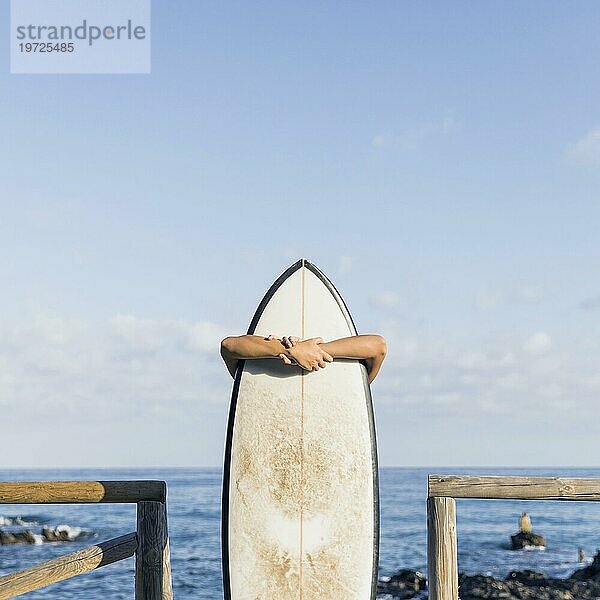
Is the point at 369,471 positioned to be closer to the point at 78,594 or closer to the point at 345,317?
the point at 345,317

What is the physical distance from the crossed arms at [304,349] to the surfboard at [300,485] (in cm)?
9

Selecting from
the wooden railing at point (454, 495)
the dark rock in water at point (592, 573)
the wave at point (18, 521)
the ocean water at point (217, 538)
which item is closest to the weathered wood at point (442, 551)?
the wooden railing at point (454, 495)

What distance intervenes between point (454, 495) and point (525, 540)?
23585 mm

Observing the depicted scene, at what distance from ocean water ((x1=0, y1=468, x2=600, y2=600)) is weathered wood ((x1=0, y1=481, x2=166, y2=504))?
13.6 m

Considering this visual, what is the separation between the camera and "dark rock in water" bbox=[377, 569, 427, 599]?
15.3 meters

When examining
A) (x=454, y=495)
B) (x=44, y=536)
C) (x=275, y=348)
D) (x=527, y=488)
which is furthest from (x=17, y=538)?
(x=527, y=488)

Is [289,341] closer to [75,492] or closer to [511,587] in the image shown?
[75,492]

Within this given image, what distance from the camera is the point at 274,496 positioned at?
4031 millimetres

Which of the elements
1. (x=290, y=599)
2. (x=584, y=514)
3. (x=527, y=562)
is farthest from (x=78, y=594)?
(x=584, y=514)

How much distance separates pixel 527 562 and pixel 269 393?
20.9 m

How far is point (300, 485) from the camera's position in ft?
13.2

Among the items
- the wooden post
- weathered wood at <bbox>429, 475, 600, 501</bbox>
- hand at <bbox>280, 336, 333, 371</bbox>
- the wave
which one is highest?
hand at <bbox>280, 336, 333, 371</bbox>

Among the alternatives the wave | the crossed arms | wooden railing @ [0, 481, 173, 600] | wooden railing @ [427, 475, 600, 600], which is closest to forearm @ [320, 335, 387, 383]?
the crossed arms

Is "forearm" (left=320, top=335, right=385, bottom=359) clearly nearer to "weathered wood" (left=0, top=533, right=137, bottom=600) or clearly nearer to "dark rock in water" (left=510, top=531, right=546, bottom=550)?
"weathered wood" (left=0, top=533, right=137, bottom=600)
